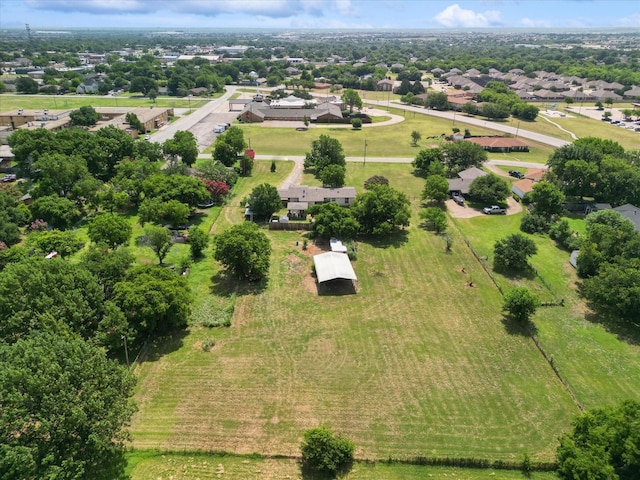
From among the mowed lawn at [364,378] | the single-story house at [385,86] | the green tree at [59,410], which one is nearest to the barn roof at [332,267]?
the mowed lawn at [364,378]

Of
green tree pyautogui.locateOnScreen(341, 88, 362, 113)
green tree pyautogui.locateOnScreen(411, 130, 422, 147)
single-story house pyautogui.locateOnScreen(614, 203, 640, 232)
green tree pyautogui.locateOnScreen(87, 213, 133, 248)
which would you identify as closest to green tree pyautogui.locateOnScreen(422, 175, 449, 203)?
single-story house pyautogui.locateOnScreen(614, 203, 640, 232)

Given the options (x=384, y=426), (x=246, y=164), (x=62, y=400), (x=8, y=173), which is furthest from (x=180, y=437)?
(x=8, y=173)

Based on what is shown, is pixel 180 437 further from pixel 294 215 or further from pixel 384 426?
pixel 294 215

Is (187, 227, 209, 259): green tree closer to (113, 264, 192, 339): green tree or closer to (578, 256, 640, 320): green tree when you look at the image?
(113, 264, 192, 339): green tree

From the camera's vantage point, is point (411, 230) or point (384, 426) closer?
point (384, 426)

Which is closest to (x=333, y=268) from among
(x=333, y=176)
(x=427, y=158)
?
(x=333, y=176)

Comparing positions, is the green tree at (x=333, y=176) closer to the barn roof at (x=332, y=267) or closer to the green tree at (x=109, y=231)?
the barn roof at (x=332, y=267)
